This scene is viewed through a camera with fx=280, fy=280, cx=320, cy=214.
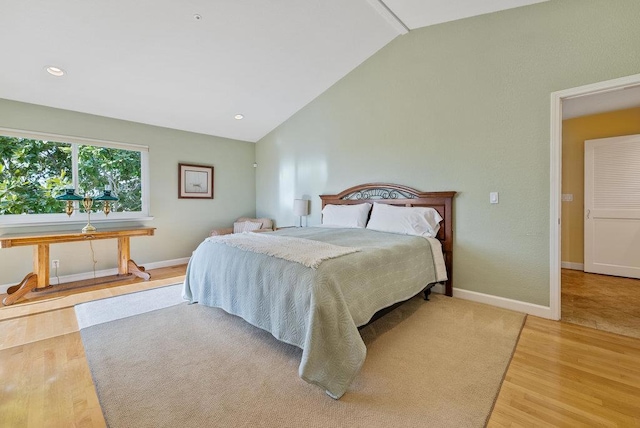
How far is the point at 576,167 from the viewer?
4250 mm

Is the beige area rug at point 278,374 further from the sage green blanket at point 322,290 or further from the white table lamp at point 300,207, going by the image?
the white table lamp at point 300,207

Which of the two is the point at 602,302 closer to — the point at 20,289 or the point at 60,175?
the point at 20,289

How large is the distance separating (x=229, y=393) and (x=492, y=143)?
315 cm

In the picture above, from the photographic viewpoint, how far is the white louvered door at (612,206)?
371cm

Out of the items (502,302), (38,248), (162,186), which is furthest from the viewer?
(162,186)

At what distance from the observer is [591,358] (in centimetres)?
193

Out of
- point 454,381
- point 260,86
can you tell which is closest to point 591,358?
point 454,381

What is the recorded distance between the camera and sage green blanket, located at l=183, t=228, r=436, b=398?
5.31ft

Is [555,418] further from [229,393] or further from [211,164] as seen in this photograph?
[211,164]

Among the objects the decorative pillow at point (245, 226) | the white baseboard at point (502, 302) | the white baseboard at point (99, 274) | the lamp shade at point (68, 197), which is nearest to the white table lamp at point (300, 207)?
the decorative pillow at point (245, 226)

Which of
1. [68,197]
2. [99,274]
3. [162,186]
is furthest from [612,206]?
[99,274]

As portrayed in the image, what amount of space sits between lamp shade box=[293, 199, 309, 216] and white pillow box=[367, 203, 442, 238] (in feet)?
5.30

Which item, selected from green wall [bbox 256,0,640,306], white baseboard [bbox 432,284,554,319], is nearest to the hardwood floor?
white baseboard [bbox 432,284,554,319]

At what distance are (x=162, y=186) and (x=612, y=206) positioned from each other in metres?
6.70
